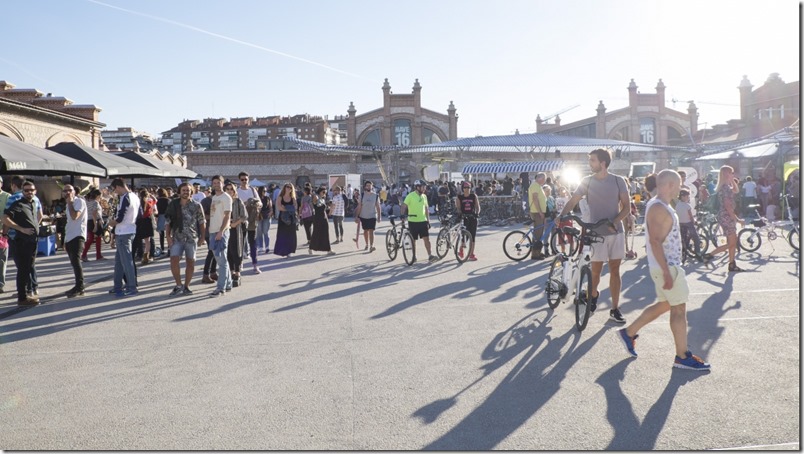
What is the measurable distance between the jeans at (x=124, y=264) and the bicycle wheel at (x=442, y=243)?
603cm

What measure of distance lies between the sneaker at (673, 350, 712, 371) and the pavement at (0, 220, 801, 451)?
76 millimetres

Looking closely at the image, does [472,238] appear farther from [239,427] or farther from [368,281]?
[239,427]

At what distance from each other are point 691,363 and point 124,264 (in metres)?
7.84

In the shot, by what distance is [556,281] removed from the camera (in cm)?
723

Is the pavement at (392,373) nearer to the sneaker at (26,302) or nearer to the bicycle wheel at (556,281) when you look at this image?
the bicycle wheel at (556,281)

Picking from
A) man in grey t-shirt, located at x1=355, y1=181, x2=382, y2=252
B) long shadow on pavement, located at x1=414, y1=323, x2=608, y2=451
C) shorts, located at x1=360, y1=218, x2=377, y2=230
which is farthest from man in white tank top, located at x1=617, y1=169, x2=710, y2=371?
shorts, located at x1=360, y1=218, x2=377, y2=230

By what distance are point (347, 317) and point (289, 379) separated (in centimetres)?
237

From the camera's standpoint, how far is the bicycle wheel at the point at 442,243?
1262 cm

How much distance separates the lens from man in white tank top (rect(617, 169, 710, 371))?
4914mm

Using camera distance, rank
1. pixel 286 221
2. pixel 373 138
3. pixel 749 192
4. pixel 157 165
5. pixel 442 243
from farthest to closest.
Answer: pixel 373 138 → pixel 749 192 → pixel 157 165 → pixel 286 221 → pixel 442 243

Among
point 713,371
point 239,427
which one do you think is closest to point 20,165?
point 239,427

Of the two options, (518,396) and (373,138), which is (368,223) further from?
(373,138)

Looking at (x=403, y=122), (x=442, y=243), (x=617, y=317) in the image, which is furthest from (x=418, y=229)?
Answer: (x=403, y=122)

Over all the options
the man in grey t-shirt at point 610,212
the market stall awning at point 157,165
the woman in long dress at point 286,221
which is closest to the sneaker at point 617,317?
the man in grey t-shirt at point 610,212
